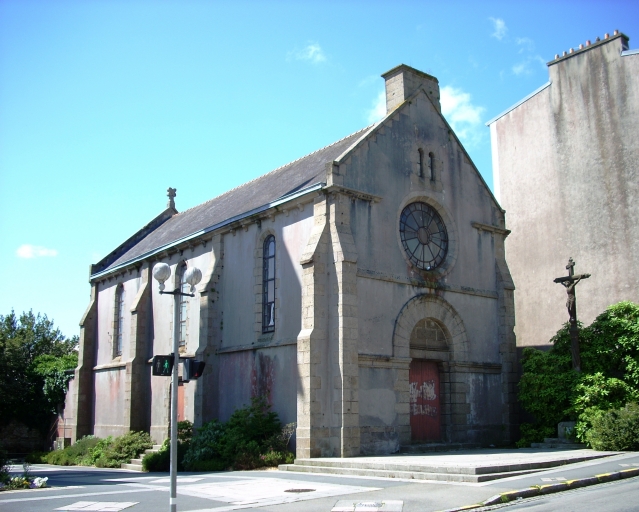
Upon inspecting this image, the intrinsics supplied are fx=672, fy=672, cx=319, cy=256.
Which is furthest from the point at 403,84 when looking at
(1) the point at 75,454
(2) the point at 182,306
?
(1) the point at 75,454

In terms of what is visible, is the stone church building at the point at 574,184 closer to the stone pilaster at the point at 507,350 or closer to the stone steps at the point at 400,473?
the stone pilaster at the point at 507,350

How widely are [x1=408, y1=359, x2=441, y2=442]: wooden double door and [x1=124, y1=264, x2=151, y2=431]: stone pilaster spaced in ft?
36.7

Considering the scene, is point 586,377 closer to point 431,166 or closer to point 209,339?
point 431,166

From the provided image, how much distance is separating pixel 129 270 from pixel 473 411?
16.0 meters

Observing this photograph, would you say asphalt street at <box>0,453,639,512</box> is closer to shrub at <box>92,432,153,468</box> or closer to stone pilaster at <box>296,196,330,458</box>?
stone pilaster at <box>296,196,330,458</box>

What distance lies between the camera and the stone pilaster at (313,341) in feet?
57.0

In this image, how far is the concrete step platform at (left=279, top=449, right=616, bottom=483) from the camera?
42.8ft

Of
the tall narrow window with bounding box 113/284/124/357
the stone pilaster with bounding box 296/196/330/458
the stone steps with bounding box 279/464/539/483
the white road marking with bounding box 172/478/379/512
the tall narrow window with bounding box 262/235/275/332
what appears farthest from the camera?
the tall narrow window with bounding box 113/284/124/357

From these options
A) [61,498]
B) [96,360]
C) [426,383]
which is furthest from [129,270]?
[61,498]

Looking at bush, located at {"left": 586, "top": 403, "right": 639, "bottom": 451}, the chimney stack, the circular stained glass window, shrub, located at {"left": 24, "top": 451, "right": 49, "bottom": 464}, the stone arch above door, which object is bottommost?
shrub, located at {"left": 24, "top": 451, "right": 49, "bottom": 464}

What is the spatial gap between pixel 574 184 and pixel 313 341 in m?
14.0

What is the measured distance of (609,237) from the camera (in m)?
24.7

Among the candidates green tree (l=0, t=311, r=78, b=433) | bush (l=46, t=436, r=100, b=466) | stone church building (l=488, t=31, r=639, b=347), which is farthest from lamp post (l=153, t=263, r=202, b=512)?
green tree (l=0, t=311, r=78, b=433)

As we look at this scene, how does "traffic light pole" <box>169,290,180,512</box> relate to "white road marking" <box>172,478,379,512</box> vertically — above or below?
above
